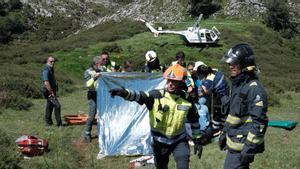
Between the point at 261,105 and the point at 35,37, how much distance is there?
68.5 meters

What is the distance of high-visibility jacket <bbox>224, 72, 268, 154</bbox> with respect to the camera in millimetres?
5711

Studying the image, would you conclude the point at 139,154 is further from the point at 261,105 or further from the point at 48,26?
the point at 48,26

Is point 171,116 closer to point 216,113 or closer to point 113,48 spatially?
point 216,113

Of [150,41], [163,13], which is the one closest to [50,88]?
[150,41]

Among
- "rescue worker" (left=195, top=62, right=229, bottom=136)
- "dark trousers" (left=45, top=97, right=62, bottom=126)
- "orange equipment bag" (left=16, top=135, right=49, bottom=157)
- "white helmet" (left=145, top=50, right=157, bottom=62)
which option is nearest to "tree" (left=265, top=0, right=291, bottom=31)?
"dark trousers" (left=45, top=97, right=62, bottom=126)

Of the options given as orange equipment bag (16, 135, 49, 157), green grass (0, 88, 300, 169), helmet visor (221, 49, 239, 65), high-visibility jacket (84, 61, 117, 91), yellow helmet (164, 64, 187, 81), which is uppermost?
helmet visor (221, 49, 239, 65)

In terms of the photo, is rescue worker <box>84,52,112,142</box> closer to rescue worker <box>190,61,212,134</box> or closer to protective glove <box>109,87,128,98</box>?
rescue worker <box>190,61,212,134</box>

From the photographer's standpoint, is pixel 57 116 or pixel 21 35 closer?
pixel 57 116

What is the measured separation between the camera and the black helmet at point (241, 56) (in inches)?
231

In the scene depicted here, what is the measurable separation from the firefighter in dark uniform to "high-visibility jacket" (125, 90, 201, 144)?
1017 mm

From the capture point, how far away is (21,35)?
70062mm

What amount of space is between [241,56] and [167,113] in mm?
→ 1573

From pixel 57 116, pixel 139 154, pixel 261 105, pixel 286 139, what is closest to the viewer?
pixel 261 105

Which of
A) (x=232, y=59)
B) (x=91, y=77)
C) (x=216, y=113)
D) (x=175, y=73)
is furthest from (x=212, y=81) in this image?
(x=232, y=59)
